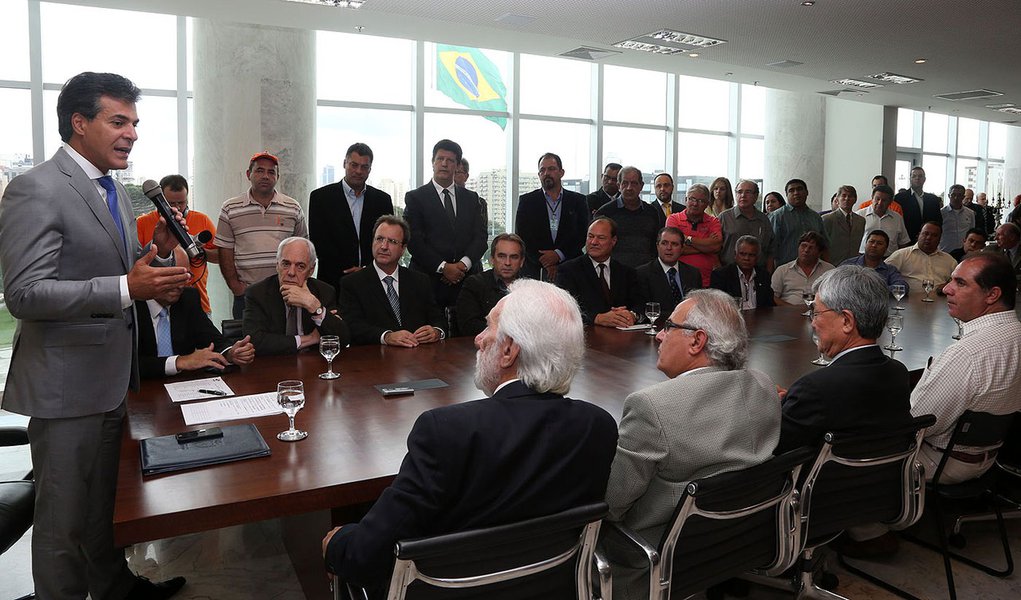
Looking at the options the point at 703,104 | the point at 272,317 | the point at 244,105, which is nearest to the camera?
the point at 272,317

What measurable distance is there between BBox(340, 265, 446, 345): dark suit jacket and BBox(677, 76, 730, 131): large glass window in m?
9.40

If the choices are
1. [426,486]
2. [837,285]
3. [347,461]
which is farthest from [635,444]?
[837,285]

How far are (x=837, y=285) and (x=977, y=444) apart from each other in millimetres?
778

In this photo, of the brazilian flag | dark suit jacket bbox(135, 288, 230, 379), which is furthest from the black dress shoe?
the brazilian flag

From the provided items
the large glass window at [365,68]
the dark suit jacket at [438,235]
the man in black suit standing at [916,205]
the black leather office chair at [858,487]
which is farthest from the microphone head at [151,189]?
the man in black suit standing at [916,205]

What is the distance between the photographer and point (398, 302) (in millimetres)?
4070

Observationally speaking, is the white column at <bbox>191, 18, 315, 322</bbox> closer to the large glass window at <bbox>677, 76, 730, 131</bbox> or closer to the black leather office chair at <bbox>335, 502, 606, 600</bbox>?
the black leather office chair at <bbox>335, 502, 606, 600</bbox>

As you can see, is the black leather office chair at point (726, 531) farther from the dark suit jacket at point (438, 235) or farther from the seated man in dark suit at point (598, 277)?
the dark suit jacket at point (438, 235)

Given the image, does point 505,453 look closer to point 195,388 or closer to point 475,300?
point 195,388

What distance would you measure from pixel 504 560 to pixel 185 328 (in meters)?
2.26

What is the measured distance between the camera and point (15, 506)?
223cm

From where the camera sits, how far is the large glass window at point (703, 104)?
490 inches

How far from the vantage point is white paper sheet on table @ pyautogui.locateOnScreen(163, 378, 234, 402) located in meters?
2.49

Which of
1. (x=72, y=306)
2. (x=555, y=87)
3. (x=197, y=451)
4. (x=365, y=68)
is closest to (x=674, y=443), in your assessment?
(x=197, y=451)
